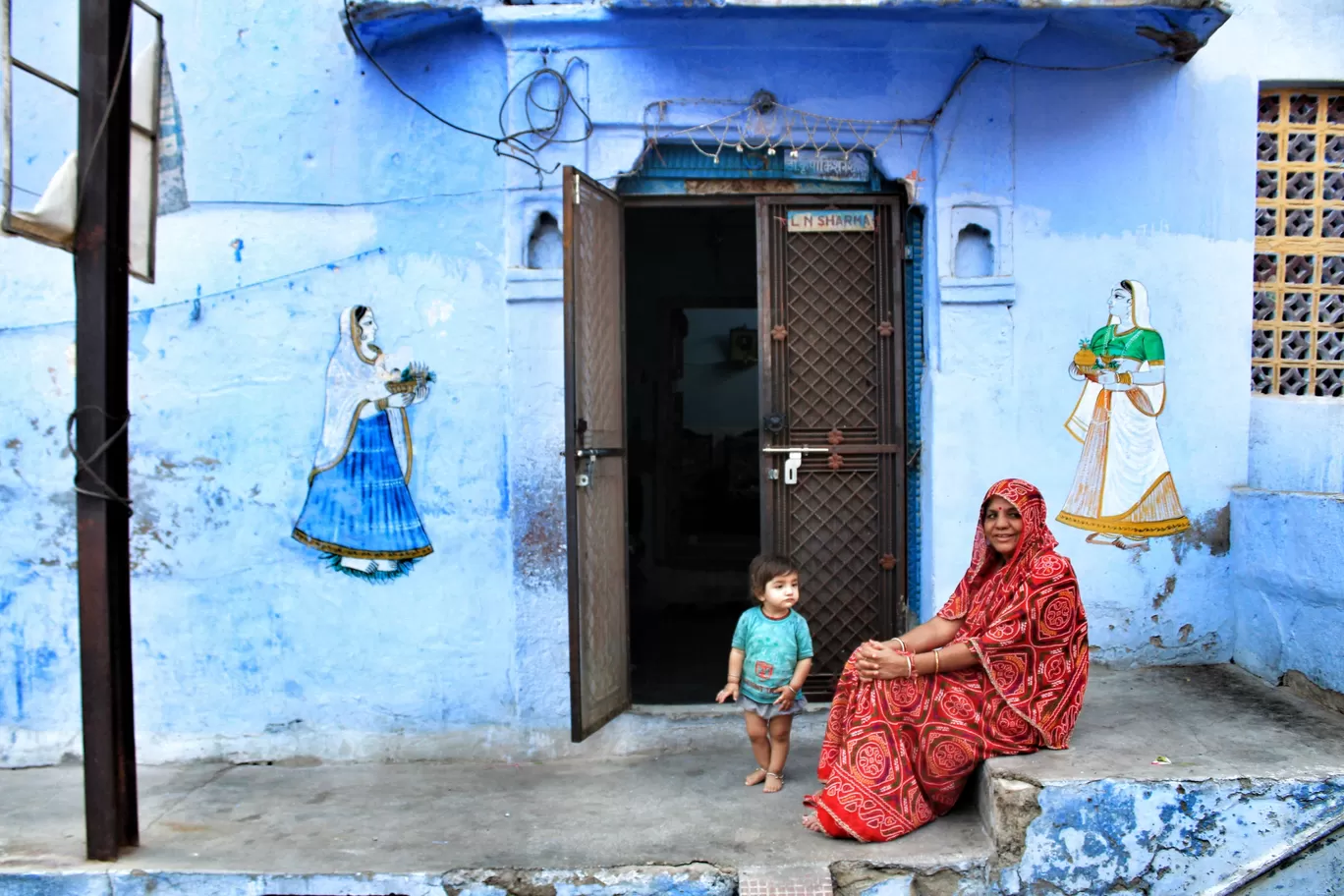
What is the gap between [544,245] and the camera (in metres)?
4.41

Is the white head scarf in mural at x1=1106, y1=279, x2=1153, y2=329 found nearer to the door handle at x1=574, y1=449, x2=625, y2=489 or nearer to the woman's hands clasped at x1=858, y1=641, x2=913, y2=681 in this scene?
the woman's hands clasped at x1=858, y1=641, x2=913, y2=681

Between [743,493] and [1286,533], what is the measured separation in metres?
5.38

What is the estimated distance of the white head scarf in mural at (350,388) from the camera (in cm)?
440

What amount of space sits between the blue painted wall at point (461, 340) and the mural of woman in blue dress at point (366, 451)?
7cm

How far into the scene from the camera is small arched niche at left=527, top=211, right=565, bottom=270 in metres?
4.38

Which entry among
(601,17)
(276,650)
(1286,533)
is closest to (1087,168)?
(1286,533)

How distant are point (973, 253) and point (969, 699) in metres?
2.01

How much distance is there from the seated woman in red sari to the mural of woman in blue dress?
2082mm

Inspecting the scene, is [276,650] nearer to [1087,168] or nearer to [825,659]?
[825,659]

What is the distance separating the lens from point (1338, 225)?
4676mm

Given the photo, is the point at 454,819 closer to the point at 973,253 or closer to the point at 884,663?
the point at 884,663

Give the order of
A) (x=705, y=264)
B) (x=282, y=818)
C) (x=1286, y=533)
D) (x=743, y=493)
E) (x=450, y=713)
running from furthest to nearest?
(x=743, y=493), (x=705, y=264), (x=450, y=713), (x=1286, y=533), (x=282, y=818)

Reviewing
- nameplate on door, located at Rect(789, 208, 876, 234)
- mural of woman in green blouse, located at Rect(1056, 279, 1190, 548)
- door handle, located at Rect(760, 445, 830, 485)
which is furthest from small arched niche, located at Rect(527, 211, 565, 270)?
mural of woman in green blouse, located at Rect(1056, 279, 1190, 548)

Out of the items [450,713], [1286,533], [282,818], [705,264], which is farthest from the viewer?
[705,264]
